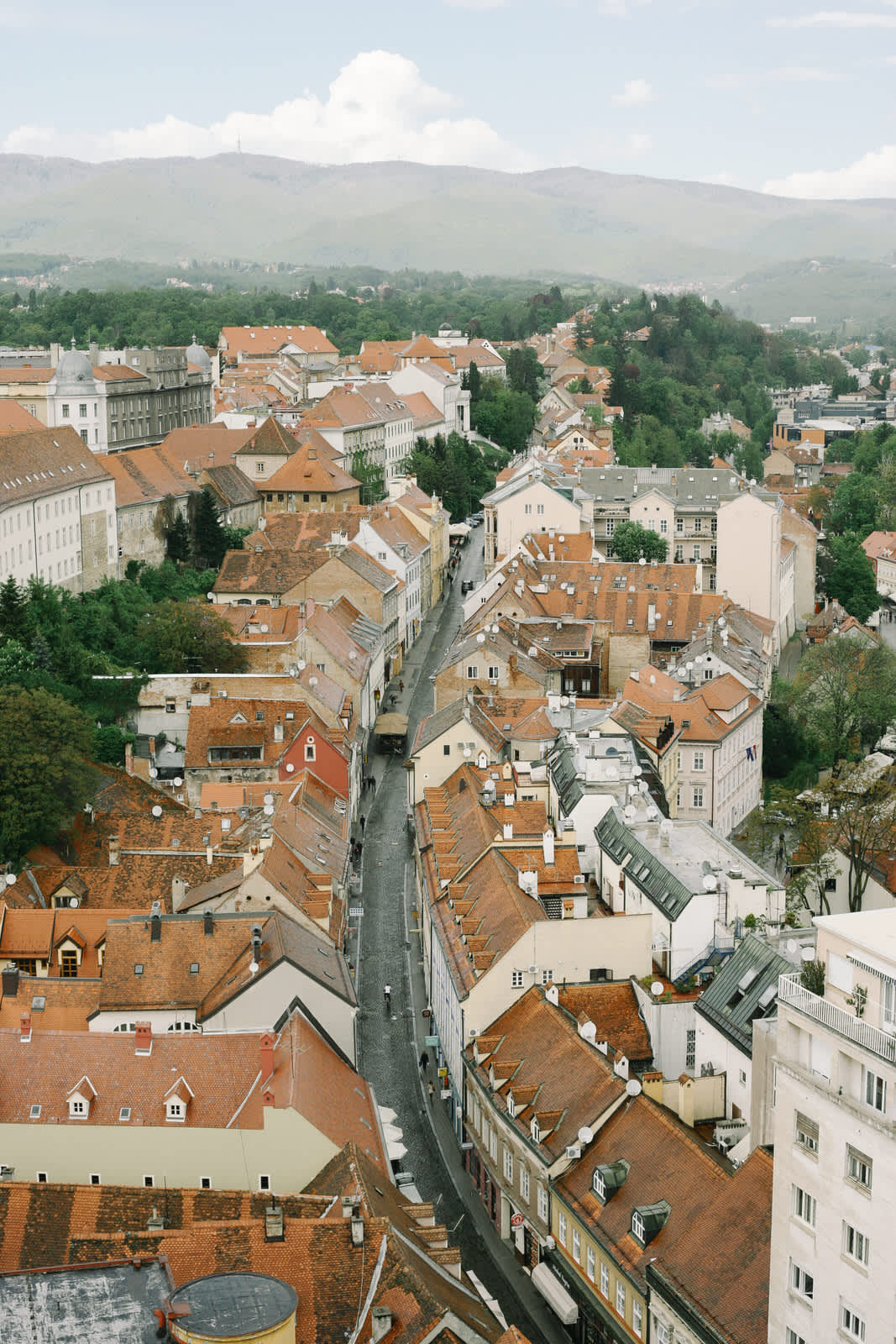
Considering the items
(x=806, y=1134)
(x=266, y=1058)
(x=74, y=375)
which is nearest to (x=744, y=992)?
(x=266, y=1058)

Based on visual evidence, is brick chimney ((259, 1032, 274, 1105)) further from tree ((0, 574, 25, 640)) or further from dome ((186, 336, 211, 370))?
dome ((186, 336, 211, 370))

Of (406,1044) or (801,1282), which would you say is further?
(406,1044)

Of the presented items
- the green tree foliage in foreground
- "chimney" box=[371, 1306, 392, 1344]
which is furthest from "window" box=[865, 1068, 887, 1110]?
the green tree foliage in foreground

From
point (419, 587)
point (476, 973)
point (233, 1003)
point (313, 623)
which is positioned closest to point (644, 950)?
point (476, 973)

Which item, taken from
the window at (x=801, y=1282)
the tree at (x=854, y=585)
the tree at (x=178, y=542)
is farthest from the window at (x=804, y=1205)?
the tree at (x=854, y=585)

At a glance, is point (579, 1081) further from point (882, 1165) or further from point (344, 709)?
point (344, 709)

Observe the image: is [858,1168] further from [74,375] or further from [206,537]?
[74,375]
